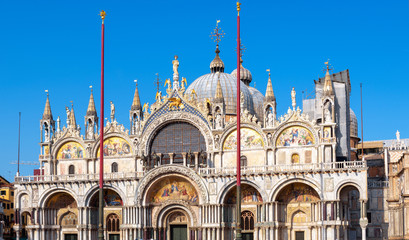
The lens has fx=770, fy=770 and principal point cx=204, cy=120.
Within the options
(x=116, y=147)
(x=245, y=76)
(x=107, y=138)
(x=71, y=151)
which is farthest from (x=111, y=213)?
(x=245, y=76)

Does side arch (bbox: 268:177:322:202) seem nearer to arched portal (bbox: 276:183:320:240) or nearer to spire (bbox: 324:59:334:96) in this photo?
arched portal (bbox: 276:183:320:240)

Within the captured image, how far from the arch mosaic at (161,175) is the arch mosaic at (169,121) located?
3.40 m

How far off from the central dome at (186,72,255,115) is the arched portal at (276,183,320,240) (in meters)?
14.3

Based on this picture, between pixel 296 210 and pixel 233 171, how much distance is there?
641 centimetres

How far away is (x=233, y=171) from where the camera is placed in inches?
2650

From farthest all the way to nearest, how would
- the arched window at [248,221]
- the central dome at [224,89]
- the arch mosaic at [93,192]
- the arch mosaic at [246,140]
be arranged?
1. the central dome at [224,89]
2. the arch mosaic at [93,192]
3. the arch mosaic at [246,140]
4. the arched window at [248,221]

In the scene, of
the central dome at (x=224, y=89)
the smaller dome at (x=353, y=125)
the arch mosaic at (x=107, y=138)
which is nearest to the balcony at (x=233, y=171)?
the arch mosaic at (x=107, y=138)

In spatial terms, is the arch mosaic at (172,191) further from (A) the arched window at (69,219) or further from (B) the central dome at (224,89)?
(B) the central dome at (224,89)

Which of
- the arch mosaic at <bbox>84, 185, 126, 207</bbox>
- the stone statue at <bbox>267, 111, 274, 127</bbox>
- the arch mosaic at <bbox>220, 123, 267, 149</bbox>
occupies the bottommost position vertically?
the arch mosaic at <bbox>84, 185, 126, 207</bbox>

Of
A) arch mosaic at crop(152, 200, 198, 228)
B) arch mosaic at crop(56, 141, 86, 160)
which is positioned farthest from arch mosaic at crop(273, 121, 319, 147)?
arch mosaic at crop(56, 141, 86, 160)

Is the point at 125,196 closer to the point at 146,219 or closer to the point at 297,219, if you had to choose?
the point at 146,219

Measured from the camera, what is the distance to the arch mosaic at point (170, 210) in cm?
6931

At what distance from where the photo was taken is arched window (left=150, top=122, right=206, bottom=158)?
71000 mm

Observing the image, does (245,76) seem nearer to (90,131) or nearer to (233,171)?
(90,131)
